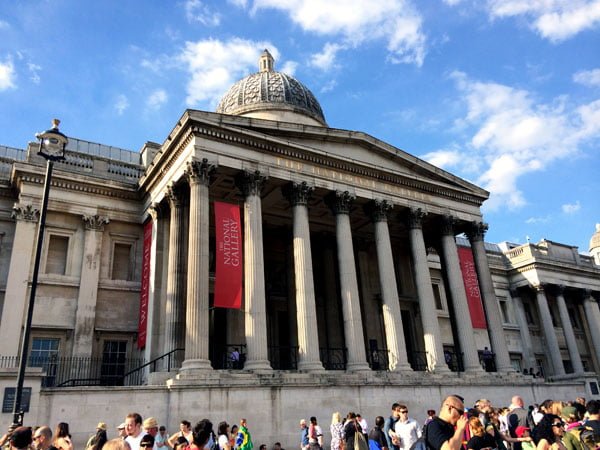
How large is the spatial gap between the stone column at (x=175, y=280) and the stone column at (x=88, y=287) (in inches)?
157

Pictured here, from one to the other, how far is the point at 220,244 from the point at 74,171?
920 cm

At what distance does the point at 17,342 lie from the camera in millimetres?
18281

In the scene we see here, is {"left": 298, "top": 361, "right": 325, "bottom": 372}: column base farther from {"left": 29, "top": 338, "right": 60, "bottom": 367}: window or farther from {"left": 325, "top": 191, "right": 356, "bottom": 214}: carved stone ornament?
{"left": 29, "top": 338, "right": 60, "bottom": 367}: window

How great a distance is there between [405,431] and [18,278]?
53.8 ft

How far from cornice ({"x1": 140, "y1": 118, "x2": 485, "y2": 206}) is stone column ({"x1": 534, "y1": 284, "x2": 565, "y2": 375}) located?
595 inches

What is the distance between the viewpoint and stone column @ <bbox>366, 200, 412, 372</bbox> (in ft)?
64.7

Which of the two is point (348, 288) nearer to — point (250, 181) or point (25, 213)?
point (250, 181)

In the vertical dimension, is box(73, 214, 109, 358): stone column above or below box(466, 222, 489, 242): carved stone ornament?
below

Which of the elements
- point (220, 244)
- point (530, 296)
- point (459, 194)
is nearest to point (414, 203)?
point (459, 194)

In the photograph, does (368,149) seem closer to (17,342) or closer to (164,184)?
(164,184)

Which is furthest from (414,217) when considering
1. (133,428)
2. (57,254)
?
(133,428)

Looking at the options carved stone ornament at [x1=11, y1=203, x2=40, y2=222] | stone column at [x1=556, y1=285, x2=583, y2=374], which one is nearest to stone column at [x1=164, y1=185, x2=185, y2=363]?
carved stone ornament at [x1=11, y1=203, x2=40, y2=222]

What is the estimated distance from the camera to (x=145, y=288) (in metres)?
20.6

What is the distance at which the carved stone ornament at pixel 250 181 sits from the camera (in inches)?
738
